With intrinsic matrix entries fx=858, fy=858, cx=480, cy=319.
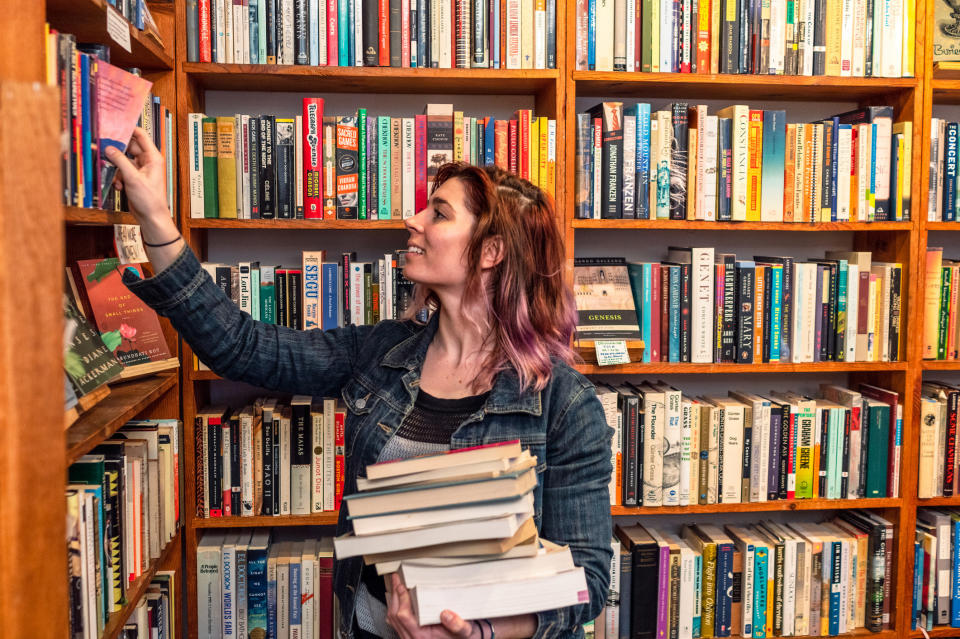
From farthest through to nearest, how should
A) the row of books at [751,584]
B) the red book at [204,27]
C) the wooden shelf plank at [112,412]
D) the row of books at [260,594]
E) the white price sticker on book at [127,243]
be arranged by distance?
1. the row of books at [751,584]
2. the row of books at [260,594]
3. the red book at [204,27]
4. the white price sticker on book at [127,243]
5. the wooden shelf plank at [112,412]

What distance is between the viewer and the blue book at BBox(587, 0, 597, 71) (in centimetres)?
208

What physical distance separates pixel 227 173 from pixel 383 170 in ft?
1.20

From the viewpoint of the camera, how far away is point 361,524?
1.13 m

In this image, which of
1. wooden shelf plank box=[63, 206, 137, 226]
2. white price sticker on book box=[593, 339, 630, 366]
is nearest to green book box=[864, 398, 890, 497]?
white price sticker on book box=[593, 339, 630, 366]

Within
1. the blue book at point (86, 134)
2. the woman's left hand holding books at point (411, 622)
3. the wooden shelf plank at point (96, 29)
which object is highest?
the wooden shelf plank at point (96, 29)

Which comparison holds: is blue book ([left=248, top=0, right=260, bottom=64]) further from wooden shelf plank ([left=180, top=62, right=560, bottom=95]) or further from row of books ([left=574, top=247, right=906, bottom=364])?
row of books ([left=574, top=247, right=906, bottom=364])

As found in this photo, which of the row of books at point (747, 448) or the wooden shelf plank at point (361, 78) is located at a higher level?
the wooden shelf plank at point (361, 78)

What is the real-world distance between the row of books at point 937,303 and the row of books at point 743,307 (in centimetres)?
9

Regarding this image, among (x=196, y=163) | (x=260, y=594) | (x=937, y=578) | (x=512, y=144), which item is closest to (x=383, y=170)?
(x=512, y=144)

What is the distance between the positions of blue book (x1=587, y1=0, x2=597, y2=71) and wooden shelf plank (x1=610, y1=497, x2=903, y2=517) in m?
1.10

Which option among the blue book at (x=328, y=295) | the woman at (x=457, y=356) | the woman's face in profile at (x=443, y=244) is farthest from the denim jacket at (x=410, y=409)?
the blue book at (x=328, y=295)

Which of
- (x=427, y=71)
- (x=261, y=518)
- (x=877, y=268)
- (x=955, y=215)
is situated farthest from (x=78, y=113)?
(x=955, y=215)

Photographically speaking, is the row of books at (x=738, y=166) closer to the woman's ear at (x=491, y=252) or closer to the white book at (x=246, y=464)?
the woman's ear at (x=491, y=252)

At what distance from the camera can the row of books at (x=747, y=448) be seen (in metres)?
2.16
